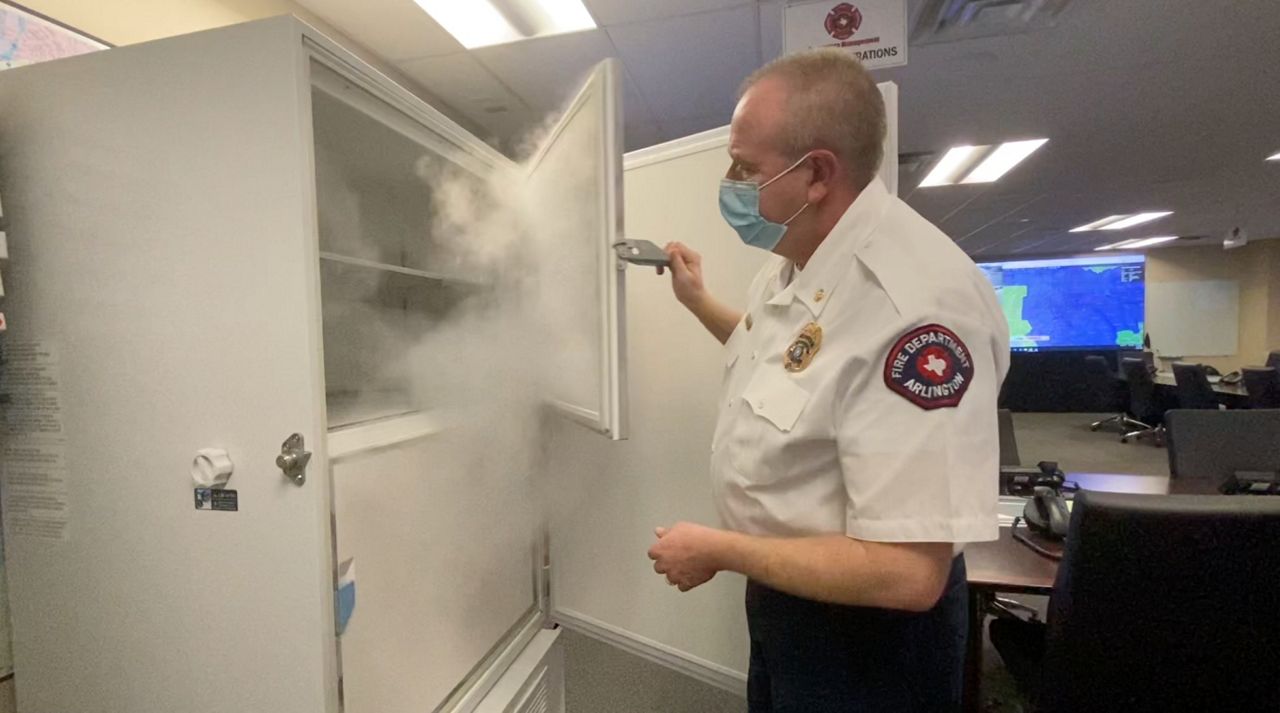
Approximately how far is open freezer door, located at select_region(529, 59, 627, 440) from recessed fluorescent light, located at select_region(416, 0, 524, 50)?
1398 millimetres

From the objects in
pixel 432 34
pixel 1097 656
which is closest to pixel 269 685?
pixel 1097 656

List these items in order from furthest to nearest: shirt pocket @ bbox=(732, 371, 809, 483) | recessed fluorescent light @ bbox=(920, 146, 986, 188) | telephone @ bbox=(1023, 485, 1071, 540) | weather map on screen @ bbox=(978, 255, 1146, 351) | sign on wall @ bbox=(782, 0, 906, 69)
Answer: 1. weather map on screen @ bbox=(978, 255, 1146, 351)
2. recessed fluorescent light @ bbox=(920, 146, 986, 188)
3. sign on wall @ bbox=(782, 0, 906, 69)
4. telephone @ bbox=(1023, 485, 1071, 540)
5. shirt pocket @ bbox=(732, 371, 809, 483)

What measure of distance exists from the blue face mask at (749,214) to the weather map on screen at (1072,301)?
783 cm

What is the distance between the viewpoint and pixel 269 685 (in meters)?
0.97

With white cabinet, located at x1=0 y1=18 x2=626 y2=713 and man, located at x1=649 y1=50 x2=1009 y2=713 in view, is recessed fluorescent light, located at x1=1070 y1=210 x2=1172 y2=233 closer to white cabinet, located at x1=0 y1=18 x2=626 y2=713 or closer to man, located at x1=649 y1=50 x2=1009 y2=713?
man, located at x1=649 y1=50 x2=1009 y2=713

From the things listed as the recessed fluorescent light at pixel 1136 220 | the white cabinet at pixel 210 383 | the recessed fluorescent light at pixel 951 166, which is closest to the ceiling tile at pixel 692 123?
the recessed fluorescent light at pixel 951 166

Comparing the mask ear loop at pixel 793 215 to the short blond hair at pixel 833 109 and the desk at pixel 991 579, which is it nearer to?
the short blond hair at pixel 833 109

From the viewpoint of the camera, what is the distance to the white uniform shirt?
2.45 feet

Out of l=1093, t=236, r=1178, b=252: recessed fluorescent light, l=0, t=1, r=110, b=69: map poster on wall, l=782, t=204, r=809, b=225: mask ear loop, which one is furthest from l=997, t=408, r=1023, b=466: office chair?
l=1093, t=236, r=1178, b=252: recessed fluorescent light

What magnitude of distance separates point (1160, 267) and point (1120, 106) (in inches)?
340

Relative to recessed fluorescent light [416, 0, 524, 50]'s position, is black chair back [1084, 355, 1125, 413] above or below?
below

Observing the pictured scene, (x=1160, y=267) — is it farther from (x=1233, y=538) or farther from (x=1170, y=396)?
(x=1233, y=538)

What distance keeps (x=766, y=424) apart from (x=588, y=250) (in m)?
0.52

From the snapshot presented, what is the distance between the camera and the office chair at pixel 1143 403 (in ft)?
21.3
